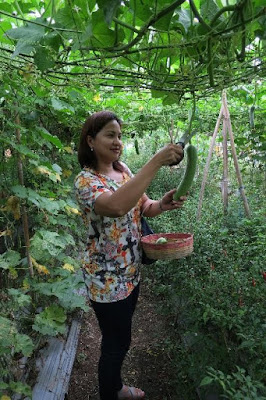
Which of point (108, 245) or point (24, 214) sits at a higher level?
point (24, 214)

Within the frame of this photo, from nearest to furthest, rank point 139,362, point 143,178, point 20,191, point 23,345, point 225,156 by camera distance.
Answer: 1. point 143,178
2. point 23,345
3. point 20,191
4. point 139,362
5. point 225,156

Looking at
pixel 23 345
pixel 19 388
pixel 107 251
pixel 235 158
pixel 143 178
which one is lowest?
pixel 19 388

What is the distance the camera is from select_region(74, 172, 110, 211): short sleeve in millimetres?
1668

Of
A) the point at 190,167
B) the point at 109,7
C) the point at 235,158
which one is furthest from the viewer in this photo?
the point at 235,158

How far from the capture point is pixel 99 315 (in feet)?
6.31

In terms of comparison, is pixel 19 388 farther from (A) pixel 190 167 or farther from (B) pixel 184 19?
(B) pixel 184 19

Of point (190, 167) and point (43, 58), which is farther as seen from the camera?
point (190, 167)

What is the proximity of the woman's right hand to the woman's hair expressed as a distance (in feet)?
1.63

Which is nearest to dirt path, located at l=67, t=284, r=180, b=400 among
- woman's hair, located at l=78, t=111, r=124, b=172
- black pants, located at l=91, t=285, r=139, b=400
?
black pants, located at l=91, t=285, r=139, b=400

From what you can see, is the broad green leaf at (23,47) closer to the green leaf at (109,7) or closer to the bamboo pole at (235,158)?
the green leaf at (109,7)

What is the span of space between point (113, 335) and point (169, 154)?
3.54ft

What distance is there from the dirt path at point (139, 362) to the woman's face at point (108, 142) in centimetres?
159

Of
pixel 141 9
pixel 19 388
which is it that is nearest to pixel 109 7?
pixel 141 9

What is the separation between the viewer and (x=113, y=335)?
1.93 meters
